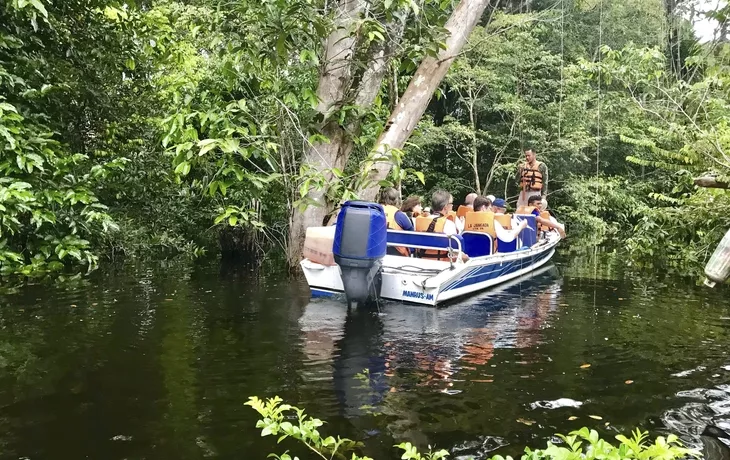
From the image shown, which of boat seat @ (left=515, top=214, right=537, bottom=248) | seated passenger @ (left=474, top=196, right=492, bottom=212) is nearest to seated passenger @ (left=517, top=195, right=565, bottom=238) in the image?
boat seat @ (left=515, top=214, right=537, bottom=248)

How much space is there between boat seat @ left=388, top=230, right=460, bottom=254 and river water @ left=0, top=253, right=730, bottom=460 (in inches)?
31.7

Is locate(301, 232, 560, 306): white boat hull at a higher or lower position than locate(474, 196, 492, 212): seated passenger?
lower

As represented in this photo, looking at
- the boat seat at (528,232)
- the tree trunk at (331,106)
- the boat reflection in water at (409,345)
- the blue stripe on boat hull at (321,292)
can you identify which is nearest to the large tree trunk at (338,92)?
the tree trunk at (331,106)

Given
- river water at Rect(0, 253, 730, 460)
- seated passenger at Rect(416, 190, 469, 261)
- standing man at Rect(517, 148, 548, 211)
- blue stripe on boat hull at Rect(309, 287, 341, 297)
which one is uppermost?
standing man at Rect(517, 148, 548, 211)

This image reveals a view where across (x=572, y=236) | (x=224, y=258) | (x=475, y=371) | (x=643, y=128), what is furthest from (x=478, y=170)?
(x=475, y=371)

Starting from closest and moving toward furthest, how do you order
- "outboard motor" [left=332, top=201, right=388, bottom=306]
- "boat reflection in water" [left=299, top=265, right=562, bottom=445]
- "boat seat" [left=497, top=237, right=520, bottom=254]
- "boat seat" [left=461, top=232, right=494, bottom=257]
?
"boat reflection in water" [left=299, top=265, right=562, bottom=445]
"outboard motor" [left=332, top=201, right=388, bottom=306]
"boat seat" [left=461, top=232, right=494, bottom=257]
"boat seat" [left=497, top=237, right=520, bottom=254]

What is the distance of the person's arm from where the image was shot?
8594mm

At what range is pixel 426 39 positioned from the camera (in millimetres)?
9453

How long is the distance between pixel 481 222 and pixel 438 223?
2.85 ft

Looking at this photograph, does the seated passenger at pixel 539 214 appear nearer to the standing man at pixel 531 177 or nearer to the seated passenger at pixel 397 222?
the standing man at pixel 531 177

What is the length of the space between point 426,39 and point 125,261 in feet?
23.5

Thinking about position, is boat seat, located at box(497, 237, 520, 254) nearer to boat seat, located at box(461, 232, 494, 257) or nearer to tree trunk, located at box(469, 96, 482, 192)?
boat seat, located at box(461, 232, 494, 257)

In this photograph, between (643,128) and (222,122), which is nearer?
(222,122)

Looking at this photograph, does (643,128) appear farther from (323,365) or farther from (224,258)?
(323,365)
